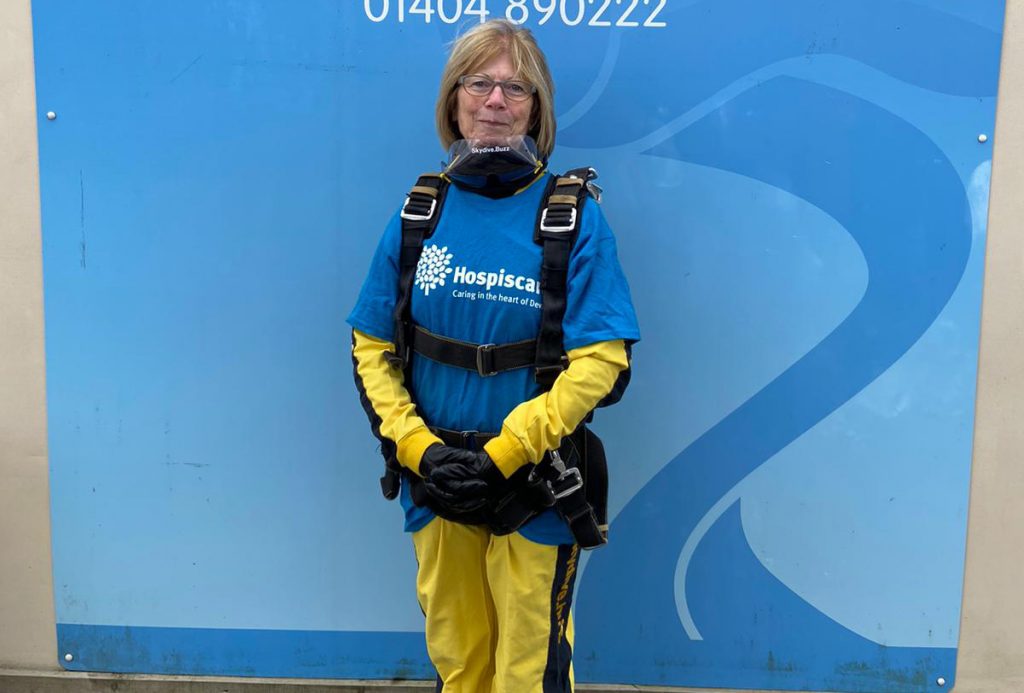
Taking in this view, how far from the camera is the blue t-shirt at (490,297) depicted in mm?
1684

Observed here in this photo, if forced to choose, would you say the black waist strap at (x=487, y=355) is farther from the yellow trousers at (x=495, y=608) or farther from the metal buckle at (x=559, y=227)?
the yellow trousers at (x=495, y=608)

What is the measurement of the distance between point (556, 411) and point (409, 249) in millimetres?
495

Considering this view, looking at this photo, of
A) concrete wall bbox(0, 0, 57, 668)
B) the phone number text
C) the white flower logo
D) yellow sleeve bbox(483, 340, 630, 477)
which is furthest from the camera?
concrete wall bbox(0, 0, 57, 668)

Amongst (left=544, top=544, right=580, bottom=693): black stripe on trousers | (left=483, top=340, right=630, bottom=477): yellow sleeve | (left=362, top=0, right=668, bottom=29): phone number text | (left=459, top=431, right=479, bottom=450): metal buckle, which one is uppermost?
(left=362, top=0, right=668, bottom=29): phone number text

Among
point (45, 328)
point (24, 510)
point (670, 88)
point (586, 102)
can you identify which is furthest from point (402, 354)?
point (24, 510)

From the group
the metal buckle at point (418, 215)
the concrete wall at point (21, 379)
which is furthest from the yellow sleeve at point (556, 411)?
the concrete wall at point (21, 379)

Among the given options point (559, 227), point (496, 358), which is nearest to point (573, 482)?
point (496, 358)

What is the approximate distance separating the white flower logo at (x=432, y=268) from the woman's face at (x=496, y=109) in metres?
0.27

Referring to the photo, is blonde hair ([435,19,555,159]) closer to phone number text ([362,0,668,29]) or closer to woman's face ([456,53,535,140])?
woman's face ([456,53,535,140])

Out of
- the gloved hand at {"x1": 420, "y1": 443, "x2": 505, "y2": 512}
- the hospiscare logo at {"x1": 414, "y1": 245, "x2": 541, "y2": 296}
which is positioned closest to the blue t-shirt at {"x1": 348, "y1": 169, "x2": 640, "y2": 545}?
the hospiscare logo at {"x1": 414, "y1": 245, "x2": 541, "y2": 296}

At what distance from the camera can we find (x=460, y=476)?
164 cm

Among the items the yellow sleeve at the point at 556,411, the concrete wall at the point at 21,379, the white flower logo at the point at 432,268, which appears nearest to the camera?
the yellow sleeve at the point at 556,411

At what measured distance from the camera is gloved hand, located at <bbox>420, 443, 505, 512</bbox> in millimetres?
1639

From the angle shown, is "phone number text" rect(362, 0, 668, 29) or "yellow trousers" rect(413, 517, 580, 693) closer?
"yellow trousers" rect(413, 517, 580, 693)
